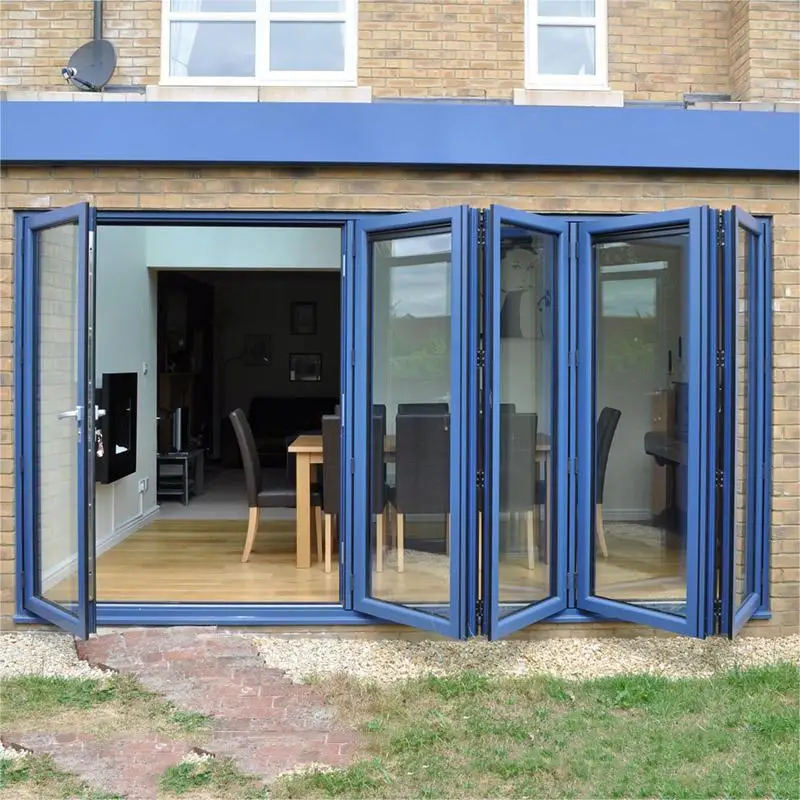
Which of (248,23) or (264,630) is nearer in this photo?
(264,630)

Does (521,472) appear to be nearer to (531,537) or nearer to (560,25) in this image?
(531,537)

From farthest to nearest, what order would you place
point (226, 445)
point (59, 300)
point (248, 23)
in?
point (226, 445) < point (248, 23) < point (59, 300)

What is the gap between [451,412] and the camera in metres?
4.61

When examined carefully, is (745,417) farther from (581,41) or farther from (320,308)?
(320,308)

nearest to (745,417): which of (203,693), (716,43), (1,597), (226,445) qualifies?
(716,43)

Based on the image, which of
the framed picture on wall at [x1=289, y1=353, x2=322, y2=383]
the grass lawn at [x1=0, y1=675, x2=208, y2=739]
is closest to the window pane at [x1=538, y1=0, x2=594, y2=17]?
the grass lawn at [x1=0, y1=675, x2=208, y2=739]

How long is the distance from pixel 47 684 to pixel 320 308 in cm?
951

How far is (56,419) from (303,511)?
1.89 m

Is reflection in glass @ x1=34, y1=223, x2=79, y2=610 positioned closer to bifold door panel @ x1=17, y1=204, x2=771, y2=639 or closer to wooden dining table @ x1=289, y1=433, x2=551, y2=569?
bifold door panel @ x1=17, y1=204, x2=771, y2=639

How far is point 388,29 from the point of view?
585 cm

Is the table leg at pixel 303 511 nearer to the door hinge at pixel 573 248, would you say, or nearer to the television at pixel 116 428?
the television at pixel 116 428

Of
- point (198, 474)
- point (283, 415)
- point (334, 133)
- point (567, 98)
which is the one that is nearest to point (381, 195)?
point (334, 133)

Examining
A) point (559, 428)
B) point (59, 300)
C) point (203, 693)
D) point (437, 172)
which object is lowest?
point (203, 693)

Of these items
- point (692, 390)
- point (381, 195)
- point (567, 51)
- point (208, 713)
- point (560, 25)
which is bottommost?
point (208, 713)
